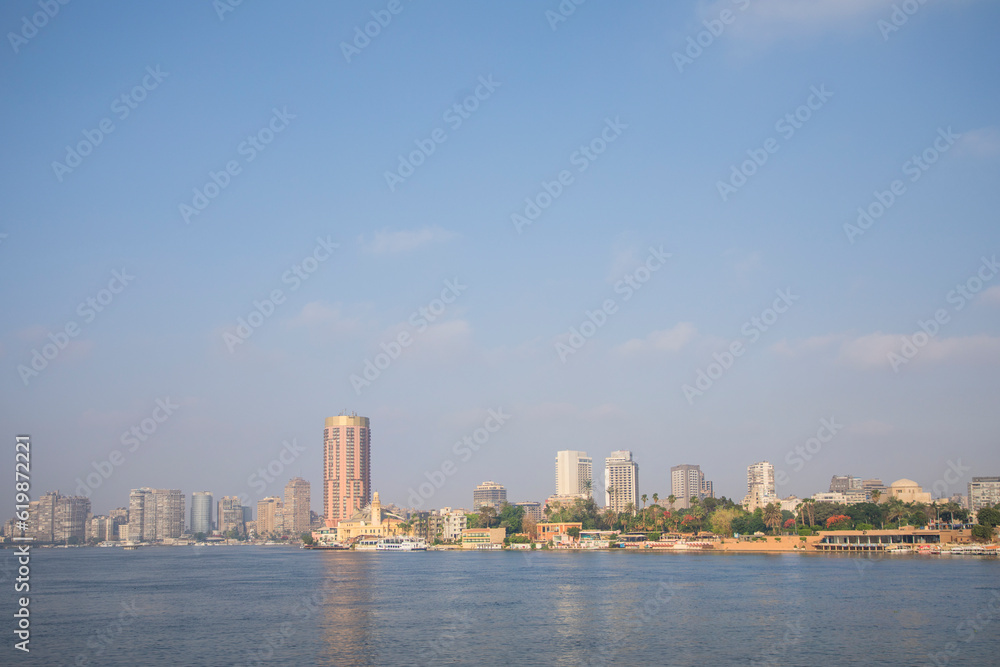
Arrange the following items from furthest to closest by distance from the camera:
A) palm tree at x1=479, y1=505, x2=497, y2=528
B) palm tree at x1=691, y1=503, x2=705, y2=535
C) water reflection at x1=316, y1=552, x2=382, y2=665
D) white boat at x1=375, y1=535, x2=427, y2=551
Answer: palm tree at x1=479, y1=505, x2=497, y2=528, white boat at x1=375, y1=535, x2=427, y2=551, palm tree at x1=691, y1=503, x2=705, y2=535, water reflection at x1=316, y1=552, x2=382, y2=665

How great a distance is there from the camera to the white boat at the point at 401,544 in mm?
185288

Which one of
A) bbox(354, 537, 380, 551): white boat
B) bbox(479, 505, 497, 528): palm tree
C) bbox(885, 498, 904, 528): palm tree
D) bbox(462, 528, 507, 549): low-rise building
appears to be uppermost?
bbox(885, 498, 904, 528): palm tree

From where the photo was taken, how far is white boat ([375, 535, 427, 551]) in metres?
185

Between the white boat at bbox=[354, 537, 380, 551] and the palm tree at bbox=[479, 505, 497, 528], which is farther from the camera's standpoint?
the white boat at bbox=[354, 537, 380, 551]

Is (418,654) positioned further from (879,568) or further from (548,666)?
(879,568)

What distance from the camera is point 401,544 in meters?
186

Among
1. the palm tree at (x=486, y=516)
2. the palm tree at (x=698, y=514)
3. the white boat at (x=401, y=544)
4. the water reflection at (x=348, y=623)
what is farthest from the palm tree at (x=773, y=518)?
the white boat at (x=401, y=544)

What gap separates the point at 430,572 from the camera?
98625 millimetres

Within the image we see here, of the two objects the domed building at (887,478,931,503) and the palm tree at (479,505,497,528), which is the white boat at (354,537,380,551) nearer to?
the palm tree at (479,505,497,528)

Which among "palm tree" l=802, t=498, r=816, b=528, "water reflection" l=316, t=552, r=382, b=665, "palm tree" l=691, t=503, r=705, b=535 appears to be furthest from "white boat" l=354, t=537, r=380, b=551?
"water reflection" l=316, t=552, r=382, b=665

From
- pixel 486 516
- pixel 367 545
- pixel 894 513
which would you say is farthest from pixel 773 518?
pixel 367 545

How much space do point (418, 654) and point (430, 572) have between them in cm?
6110

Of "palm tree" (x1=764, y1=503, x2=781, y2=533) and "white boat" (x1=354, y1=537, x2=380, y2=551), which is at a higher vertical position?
"palm tree" (x1=764, y1=503, x2=781, y2=533)

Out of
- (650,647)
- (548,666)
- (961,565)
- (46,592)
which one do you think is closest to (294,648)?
(548,666)
